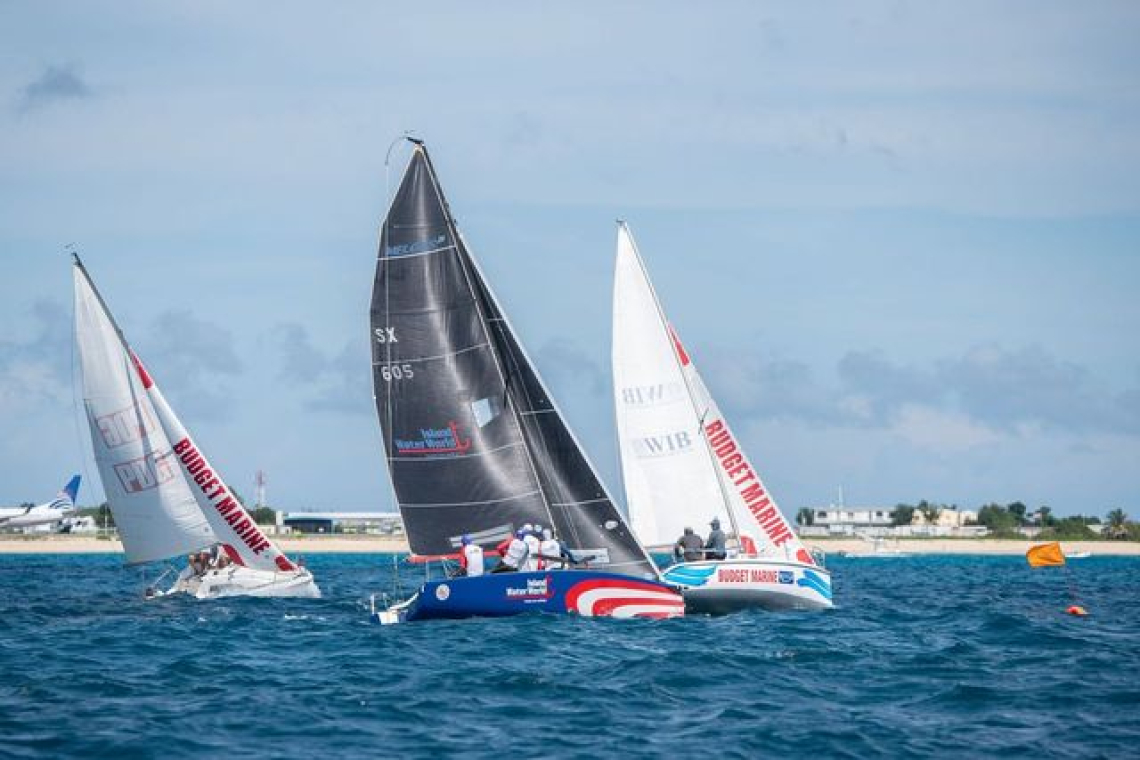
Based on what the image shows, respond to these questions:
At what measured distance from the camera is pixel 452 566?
35.5 meters

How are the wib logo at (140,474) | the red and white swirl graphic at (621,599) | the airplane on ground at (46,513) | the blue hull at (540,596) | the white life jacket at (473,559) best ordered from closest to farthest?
the blue hull at (540,596), the red and white swirl graphic at (621,599), the white life jacket at (473,559), the wib logo at (140,474), the airplane on ground at (46,513)

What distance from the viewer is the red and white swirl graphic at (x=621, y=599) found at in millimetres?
31578

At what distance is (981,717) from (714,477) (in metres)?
17.9

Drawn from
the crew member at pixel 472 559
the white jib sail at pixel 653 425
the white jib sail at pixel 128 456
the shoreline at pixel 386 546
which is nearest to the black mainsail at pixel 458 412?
the crew member at pixel 472 559

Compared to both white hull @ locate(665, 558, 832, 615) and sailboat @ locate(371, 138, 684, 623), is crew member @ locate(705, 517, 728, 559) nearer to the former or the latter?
white hull @ locate(665, 558, 832, 615)

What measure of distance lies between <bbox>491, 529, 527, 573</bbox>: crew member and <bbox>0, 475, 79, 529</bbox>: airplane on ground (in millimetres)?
119454

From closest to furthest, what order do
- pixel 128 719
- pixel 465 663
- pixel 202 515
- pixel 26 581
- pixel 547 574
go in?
1. pixel 128 719
2. pixel 465 663
3. pixel 547 574
4. pixel 202 515
5. pixel 26 581

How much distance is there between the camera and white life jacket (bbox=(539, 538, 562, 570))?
32250 millimetres

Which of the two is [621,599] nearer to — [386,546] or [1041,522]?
[386,546]

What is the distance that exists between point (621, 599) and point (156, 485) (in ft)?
51.6

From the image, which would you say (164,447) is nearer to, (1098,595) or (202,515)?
(202,515)

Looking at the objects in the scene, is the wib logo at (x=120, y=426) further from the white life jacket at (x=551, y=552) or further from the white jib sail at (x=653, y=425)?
the white life jacket at (x=551, y=552)

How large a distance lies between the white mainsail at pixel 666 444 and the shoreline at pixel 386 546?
297ft

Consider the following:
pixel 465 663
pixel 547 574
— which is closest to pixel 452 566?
pixel 547 574
